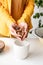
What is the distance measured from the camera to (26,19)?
3.76 ft

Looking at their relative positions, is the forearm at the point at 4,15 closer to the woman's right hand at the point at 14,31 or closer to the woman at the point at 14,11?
the woman at the point at 14,11

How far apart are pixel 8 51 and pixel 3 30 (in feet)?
1.19

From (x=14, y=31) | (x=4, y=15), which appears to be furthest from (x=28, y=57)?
(x=4, y=15)

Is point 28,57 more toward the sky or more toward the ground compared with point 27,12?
more toward the ground

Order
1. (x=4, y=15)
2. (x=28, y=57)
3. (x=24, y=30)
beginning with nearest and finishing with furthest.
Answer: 1. (x=28, y=57)
2. (x=24, y=30)
3. (x=4, y=15)

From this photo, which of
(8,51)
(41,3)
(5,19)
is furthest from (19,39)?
(41,3)

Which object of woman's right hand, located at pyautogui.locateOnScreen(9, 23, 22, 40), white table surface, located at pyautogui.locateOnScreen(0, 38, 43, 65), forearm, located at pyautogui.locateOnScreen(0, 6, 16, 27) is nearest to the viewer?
white table surface, located at pyautogui.locateOnScreen(0, 38, 43, 65)

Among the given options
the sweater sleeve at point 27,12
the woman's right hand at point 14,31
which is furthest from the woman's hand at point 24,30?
the sweater sleeve at point 27,12

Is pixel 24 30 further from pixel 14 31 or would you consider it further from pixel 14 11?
pixel 14 11

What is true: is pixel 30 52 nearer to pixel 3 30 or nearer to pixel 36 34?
pixel 36 34

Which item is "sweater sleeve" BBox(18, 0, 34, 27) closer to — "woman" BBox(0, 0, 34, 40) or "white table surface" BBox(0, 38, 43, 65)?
"woman" BBox(0, 0, 34, 40)

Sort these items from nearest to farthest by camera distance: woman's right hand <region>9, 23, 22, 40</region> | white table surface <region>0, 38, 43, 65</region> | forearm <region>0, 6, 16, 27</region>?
white table surface <region>0, 38, 43, 65</region> → woman's right hand <region>9, 23, 22, 40</region> → forearm <region>0, 6, 16, 27</region>

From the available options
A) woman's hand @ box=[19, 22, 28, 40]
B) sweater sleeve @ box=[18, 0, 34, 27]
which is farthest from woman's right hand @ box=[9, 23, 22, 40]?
sweater sleeve @ box=[18, 0, 34, 27]

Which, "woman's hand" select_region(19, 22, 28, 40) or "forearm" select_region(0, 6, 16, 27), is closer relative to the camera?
"woman's hand" select_region(19, 22, 28, 40)
